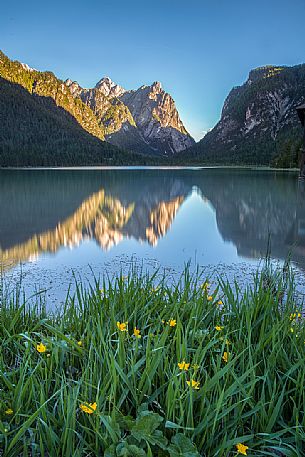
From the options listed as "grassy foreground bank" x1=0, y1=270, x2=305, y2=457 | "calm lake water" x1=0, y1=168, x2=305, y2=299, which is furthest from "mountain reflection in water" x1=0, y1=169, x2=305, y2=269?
"grassy foreground bank" x1=0, y1=270, x2=305, y2=457

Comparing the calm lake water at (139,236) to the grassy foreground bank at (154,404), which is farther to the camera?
the calm lake water at (139,236)

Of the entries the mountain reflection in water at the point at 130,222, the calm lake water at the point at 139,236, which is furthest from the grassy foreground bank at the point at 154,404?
the mountain reflection in water at the point at 130,222

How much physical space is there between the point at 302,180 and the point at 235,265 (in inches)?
880

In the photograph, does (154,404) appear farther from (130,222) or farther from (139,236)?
(130,222)

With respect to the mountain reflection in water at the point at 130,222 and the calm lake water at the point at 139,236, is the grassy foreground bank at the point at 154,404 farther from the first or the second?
the mountain reflection in water at the point at 130,222

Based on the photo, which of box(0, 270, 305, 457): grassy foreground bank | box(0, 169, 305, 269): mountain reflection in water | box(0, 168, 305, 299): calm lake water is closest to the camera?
box(0, 270, 305, 457): grassy foreground bank

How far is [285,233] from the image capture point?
10.6 m

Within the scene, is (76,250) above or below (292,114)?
below

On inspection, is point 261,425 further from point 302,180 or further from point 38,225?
point 302,180

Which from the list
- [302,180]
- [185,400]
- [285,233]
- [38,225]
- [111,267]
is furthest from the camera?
[302,180]

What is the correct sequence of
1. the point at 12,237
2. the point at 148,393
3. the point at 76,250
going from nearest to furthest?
the point at 148,393 → the point at 76,250 → the point at 12,237

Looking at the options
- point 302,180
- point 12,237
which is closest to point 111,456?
point 12,237

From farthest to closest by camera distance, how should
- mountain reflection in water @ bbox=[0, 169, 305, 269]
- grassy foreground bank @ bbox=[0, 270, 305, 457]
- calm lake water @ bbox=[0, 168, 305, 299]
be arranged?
mountain reflection in water @ bbox=[0, 169, 305, 269] → calm lake water @ bbox=[0, 168, 305, 299] → grassy foreground bank @ bbox=[0, 270, 305, 457]

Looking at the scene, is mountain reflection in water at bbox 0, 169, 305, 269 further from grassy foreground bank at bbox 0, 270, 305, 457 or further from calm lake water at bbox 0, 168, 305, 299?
grassy foreground bank at bbox 0, 270, 305, 457
